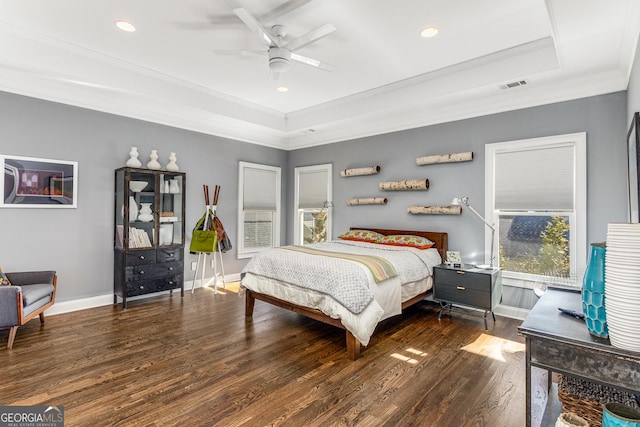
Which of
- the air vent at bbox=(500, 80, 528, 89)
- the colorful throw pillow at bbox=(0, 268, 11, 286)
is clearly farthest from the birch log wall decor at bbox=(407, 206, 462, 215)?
the colorful throw pillow at bbox=(0, 268, 11, 286)

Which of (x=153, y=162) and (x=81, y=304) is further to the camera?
(x=153, y=162)

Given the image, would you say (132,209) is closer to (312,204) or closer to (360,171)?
(312,204)

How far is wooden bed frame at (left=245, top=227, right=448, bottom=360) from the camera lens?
2.82m

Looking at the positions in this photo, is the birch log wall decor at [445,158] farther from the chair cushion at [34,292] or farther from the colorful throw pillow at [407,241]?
the chair cushion at [34,292]

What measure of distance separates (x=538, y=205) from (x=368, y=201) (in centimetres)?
227

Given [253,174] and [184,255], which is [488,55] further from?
[184,255]

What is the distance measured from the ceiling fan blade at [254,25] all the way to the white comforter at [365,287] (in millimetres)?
2042

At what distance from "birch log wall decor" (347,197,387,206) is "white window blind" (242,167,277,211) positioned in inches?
62.2

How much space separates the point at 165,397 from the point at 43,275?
243cm

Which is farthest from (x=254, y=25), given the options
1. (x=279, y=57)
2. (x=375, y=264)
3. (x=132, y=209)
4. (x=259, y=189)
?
(x=259, y=189)

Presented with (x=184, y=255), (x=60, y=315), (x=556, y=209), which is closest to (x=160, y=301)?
(x=184, y=255)

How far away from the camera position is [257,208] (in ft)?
19.8

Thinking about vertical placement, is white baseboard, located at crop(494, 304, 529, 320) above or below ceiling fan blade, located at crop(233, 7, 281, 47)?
below

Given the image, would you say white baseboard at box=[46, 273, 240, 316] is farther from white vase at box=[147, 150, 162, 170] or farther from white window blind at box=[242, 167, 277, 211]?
white window blind at box=[242, 167, 277, 211]
